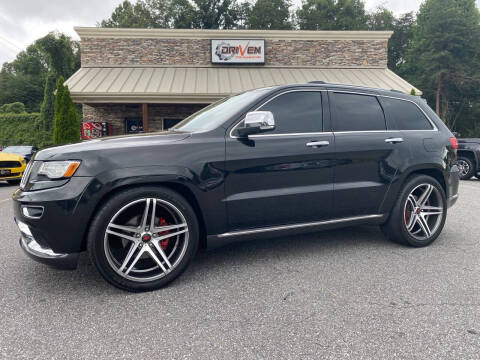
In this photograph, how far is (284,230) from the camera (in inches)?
121

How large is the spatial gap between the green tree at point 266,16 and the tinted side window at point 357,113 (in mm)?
39015

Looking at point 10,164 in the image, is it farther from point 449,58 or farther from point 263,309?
point 449,58

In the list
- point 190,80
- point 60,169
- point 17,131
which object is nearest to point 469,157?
point 190,80

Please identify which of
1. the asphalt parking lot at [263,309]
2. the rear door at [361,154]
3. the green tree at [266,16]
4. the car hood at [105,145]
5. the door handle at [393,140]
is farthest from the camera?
the green tree at [266,16]

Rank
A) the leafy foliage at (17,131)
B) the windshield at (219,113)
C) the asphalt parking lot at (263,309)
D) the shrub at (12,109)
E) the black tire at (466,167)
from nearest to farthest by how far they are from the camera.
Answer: the asphalt parking lot at (263,309) < the windshield at (219,113) < the black tire at (466,167) < the leafy foliage at (17,131) < the shrub at (12,109)

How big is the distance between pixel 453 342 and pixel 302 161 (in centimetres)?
177

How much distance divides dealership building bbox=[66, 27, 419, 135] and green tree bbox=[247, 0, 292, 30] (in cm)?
2544

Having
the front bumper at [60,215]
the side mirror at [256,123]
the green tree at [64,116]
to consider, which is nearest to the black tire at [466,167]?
the side mirror at [256,123]

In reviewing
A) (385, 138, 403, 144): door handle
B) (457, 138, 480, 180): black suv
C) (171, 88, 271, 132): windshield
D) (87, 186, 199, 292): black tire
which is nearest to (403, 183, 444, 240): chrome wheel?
(385, 138, 403, 144): door handle

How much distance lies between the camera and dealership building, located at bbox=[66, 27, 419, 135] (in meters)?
14.6

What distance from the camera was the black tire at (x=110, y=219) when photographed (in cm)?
243

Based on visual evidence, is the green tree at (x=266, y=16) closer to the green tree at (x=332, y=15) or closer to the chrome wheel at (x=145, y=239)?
the green tree at (x=332, y=15)

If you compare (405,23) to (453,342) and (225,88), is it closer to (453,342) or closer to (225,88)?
(225,88)

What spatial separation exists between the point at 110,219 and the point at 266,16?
41818 mm
